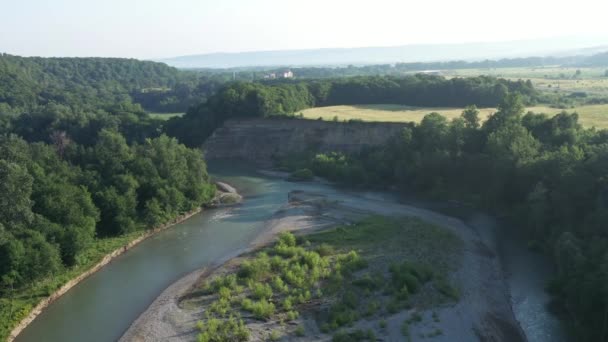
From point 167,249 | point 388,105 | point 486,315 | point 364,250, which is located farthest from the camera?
point 388,105

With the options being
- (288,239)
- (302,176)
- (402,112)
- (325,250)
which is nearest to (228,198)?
(302,176)

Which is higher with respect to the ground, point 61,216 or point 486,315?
point 61,216

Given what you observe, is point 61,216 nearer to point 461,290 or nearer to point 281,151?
point 461,290

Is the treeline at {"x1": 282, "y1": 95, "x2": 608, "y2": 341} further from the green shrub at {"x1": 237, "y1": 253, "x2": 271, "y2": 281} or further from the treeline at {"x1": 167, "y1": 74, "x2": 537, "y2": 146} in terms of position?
the green shrub at {"x1": 237, "y1": 253, "x2": 271, "y2": 281}

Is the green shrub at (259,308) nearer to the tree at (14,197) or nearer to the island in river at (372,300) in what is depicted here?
the island in river at (372,300)

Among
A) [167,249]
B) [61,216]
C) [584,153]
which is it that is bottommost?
[167,249]

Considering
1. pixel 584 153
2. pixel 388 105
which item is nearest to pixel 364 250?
pixel 584 153

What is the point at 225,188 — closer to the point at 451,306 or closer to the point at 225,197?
the point at 225,197

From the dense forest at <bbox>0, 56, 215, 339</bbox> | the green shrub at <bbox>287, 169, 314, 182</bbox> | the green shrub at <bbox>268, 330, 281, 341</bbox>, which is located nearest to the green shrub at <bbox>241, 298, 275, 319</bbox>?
the green shrub at <bbox>268, 330, 281, 341</bbox>
